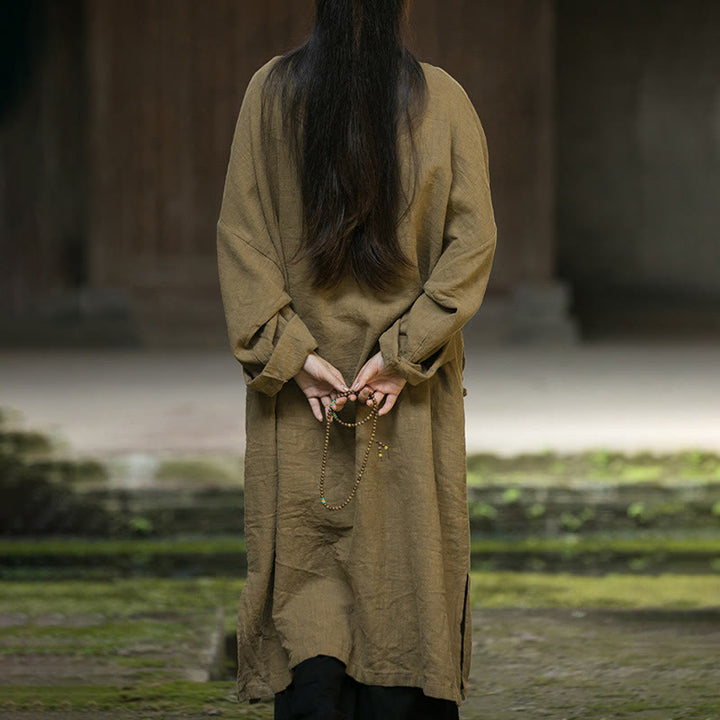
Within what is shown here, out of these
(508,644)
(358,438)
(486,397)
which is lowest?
(508,644)

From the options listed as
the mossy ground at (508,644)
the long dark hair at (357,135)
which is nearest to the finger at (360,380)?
the long dark hair at (357,135)

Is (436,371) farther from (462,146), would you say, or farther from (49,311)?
(49,311)

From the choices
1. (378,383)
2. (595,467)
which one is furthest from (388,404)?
(595,467)

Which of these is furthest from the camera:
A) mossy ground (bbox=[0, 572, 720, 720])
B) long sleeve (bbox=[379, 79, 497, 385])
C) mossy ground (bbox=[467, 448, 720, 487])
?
mossy ground (bbox=[467, 448, 720, 487])

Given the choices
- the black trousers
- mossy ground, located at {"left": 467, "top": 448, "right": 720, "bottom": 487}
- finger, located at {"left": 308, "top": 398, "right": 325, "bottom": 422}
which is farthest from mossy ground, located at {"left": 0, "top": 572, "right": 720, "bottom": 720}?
finger, located at {"left": 308, "top": 398, "right": 325, "bottom": 422}

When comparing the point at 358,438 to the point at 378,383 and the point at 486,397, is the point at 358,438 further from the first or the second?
the point at 486,397

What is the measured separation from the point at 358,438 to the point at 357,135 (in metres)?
0.50

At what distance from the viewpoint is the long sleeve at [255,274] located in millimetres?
2113

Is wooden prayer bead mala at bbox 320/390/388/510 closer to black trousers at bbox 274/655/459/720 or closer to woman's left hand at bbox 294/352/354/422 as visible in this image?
woman's left hand at bbox 294/352/354/422

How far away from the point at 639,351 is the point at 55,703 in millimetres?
6347

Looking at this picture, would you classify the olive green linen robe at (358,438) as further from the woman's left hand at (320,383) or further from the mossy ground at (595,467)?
the mossy ground at (595,467)

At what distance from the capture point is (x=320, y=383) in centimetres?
215

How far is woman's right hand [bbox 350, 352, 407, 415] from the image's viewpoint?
6.93 ft

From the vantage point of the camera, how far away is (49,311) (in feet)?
Result: 34.8
